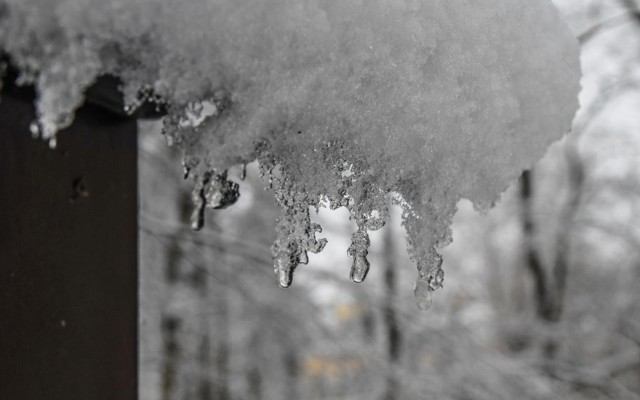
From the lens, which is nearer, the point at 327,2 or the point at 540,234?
the point at 327,2

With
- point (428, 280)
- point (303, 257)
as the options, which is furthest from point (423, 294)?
point (303, 257)

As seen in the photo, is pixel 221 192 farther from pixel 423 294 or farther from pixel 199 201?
pixel 423 294

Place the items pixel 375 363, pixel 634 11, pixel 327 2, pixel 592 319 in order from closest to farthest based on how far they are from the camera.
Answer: pixel 327 2
pixel 375 363
pixel 634 11
pixel 592 319

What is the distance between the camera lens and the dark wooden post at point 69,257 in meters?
0.55

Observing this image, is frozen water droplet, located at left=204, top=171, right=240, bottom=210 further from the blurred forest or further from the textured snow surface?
the blurred forest

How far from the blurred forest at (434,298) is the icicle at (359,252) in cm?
147

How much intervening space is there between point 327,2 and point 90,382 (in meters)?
0.46

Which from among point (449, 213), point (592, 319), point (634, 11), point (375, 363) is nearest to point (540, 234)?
point (592, 319)

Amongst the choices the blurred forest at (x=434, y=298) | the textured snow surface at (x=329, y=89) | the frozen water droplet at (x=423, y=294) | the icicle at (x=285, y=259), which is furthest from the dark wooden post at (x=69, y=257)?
the blurred forest at (x=434, y=298)

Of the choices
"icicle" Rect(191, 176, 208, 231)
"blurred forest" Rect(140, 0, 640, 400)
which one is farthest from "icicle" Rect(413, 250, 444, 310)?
"blurred forest" Rect(140, 0, 640, 400)

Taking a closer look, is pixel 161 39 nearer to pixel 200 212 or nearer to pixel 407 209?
pixel 200 212

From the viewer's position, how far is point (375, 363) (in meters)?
2.97

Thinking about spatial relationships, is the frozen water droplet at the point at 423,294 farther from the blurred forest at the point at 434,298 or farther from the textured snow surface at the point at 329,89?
the blurred forest at the point at 434,298

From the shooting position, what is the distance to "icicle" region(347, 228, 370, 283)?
593mm
